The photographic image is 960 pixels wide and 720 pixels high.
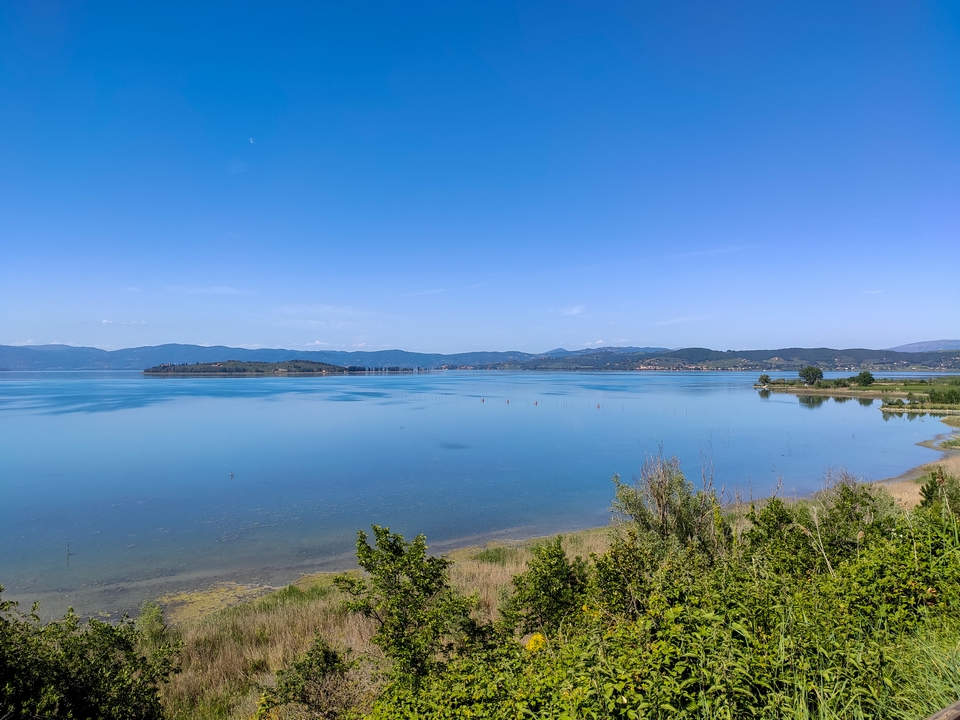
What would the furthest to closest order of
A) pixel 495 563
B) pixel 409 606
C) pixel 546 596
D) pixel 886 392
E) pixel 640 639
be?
pixel 886 392, pixel 495 563, pixel 546 596, pixel 409 606, pixel 640 639

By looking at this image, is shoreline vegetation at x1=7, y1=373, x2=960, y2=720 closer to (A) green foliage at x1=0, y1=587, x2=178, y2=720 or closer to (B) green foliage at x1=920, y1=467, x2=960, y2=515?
(A) green foliage at x1=0, y1=587, x2=178, y2=720

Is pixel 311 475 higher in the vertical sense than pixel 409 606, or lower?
lower

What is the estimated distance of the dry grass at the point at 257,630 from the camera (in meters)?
8.26

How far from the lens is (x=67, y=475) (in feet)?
97.4

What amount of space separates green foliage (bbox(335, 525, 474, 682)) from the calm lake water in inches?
428

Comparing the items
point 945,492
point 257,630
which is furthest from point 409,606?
point 945,492

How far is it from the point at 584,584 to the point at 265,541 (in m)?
15.9

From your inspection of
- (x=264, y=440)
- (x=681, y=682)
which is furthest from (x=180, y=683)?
(x=264, y=440)

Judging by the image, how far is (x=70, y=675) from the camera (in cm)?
577

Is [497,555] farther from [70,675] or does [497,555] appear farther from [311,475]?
[311,475]

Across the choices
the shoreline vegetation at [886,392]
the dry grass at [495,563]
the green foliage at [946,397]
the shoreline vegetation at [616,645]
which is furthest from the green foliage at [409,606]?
the green foliage at [946,397]

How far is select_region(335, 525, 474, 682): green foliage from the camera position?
6.20 meters

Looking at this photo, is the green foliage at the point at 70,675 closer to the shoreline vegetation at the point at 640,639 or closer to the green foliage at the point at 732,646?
the shoreline vegetation at the point at 640,639

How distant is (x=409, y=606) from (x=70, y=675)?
13.3 ft
